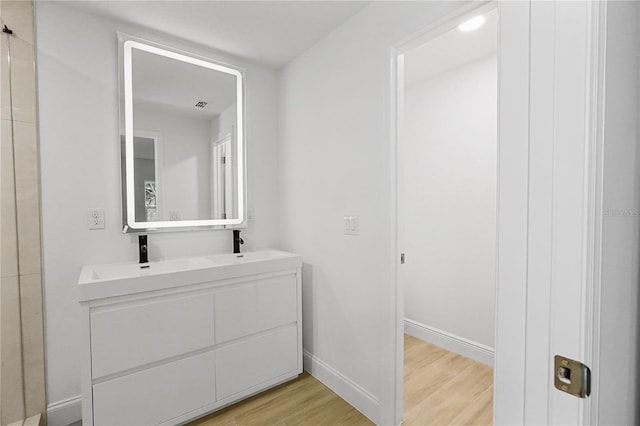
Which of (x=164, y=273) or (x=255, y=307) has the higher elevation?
(x=164, y=273)

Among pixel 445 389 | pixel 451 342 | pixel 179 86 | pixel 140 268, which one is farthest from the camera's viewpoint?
pixel 451 342

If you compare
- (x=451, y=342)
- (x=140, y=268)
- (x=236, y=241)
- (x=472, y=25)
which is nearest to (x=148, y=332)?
(x=140, y=268)

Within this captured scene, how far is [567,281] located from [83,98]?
2401 millimetres

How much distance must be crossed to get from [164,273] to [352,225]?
1.11 meters

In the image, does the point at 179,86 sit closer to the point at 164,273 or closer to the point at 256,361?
the point at 164,273

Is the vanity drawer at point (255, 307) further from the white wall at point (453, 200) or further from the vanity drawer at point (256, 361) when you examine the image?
the white wall at point (453, 200)

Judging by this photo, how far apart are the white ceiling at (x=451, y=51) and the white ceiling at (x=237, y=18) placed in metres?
0.61

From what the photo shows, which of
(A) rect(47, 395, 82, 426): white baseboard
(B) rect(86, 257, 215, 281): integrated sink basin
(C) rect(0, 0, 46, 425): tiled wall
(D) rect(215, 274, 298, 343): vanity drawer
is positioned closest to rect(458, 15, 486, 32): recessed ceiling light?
(D) rect(215, 274, 298, 343): vanity drawer

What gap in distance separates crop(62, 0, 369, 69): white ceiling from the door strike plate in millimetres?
1950

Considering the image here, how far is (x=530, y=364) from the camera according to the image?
1.64 ft

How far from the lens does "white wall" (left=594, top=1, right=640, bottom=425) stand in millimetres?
467

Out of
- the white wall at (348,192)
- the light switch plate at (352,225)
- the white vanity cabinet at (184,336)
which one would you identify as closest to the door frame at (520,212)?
the white wall at (348,192)

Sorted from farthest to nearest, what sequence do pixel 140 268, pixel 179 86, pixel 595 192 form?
pixel 179 86 → pixel 140 268 → pixel 595 192

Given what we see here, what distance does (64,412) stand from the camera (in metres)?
1.76
